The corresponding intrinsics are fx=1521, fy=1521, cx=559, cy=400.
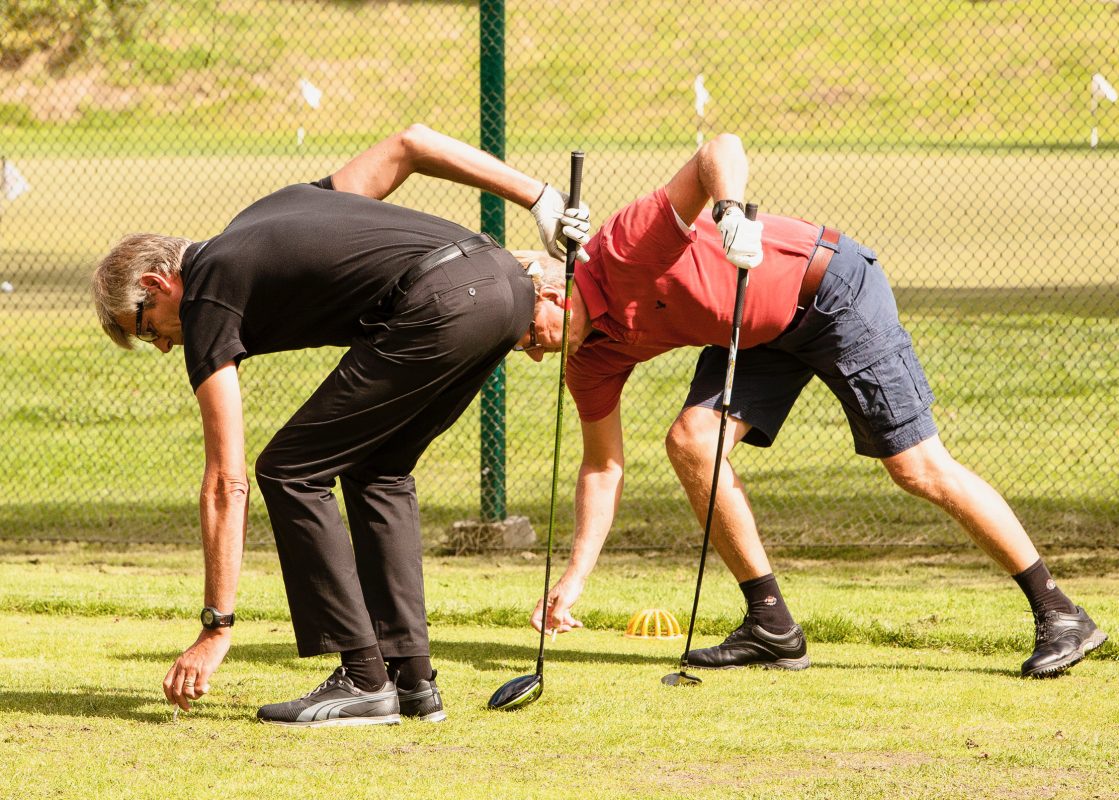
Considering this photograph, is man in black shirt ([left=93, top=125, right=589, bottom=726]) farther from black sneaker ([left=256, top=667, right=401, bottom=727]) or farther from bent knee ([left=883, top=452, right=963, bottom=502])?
bent knee ([left=883, top=452, right=963, bottom=502])

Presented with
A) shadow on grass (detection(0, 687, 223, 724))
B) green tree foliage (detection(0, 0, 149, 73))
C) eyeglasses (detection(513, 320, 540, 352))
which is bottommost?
shadow on grass (detection(0, 687, 223, 724))

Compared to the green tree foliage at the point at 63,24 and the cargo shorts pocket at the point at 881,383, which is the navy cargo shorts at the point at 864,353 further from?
the green tree foliage at the point at 63,24

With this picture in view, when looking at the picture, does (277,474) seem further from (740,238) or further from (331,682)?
(740,238)

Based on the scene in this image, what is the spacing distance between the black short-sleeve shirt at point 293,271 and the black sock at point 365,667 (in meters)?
0.90

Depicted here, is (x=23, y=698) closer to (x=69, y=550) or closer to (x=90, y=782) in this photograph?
(x=90, y=782)

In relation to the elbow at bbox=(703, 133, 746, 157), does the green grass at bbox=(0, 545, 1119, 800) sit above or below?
below

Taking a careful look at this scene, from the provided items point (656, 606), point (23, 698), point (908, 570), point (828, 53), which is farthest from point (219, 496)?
point (828, 53)

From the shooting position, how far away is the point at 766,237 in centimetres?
495

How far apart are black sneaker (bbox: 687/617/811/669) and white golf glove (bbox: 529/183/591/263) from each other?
1476mm

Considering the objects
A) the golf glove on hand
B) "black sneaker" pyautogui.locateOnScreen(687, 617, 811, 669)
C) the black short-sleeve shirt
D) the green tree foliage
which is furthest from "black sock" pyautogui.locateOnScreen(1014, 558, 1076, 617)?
the green tree foliage

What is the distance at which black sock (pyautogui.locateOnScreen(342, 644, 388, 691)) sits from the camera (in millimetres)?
4367

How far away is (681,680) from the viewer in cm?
491

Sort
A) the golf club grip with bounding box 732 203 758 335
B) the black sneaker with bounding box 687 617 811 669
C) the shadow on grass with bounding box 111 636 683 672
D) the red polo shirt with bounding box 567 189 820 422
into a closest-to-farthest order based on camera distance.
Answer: the golf club grip with bounding box 732 203 758 335 → the red polo shirt with bounding box 567 189 820 422 → the black sneaker with bounding box 687 617 811 669 → the shadow on grass with bounding box 111 636 683 672

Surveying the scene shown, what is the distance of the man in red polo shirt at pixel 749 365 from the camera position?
15.7 feet
